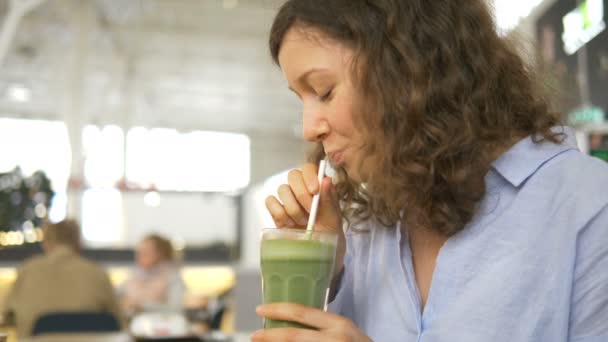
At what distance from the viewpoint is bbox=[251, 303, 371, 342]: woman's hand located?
2.84ft

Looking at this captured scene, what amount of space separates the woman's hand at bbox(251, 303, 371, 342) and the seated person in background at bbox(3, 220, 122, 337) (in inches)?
138

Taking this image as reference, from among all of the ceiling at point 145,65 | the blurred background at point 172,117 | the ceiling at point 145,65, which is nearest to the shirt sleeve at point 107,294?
the blurred background at point 172,117

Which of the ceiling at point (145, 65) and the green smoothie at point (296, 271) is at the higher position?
the ceiling at point (145, 65)

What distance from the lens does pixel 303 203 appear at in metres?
1.12

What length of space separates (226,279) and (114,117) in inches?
515

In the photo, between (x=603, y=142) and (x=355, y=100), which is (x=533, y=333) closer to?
(x=355, y=100)

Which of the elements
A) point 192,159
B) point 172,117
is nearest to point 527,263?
point 172,117

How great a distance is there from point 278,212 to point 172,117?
21180 mm

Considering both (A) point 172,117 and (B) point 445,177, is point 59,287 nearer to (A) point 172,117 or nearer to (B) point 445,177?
(B) point 445,177

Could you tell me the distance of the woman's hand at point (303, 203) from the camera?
1118 millimetres

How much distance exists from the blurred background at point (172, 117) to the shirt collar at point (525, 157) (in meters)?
0.21

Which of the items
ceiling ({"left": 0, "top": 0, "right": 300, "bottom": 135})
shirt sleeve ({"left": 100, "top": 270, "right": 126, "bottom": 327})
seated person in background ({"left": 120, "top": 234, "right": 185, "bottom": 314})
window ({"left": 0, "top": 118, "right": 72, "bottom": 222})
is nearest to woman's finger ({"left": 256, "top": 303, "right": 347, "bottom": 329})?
shirt sleeve ({"left": 100, "top": 270, "right": 126, "bottom": 327})

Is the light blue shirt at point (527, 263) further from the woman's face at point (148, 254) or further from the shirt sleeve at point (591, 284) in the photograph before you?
the woman's face at point (148, 254)

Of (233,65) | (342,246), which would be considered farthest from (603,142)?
(233,65)
